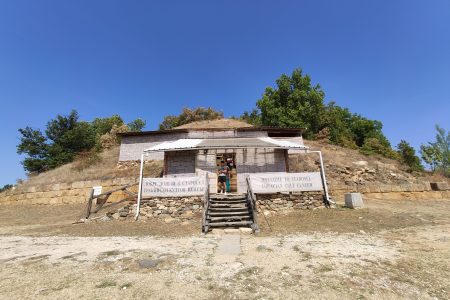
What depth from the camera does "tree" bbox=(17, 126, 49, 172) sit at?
86.4 feet

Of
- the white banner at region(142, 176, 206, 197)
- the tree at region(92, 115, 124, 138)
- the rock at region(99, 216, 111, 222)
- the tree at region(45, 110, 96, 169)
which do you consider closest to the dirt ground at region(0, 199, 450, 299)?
the rock at region(99, 216, 111, 222)

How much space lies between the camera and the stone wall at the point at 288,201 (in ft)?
39.4

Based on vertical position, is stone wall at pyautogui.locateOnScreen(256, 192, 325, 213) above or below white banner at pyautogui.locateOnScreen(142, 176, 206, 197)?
below

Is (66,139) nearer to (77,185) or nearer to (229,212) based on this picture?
(77,185)

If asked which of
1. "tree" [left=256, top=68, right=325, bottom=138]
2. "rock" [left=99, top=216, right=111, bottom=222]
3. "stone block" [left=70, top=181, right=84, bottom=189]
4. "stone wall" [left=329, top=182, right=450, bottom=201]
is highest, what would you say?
"tree" [left=256, top=68, right=325, bottom=138]

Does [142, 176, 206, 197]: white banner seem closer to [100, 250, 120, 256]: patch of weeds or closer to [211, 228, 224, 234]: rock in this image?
[211, 228, 224, 234]: rock

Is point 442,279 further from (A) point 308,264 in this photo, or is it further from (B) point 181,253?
(B) point 181,253

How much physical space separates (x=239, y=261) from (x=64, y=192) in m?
17.1

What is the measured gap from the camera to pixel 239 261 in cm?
562

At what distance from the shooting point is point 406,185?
14961 millimetres

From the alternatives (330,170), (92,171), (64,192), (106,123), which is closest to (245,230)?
(330,170)

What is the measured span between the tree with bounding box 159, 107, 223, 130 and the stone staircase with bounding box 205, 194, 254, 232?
3179 cm

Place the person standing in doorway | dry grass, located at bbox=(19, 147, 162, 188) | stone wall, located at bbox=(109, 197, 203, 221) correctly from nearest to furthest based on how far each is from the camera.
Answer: stone wall, located at bbox=(109, 197, 203, 221) < the person standing in doorway < dry grass, located at bbox=(19, 147, 162, 188)

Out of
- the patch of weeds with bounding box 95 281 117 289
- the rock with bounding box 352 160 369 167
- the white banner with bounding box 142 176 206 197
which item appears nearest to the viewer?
the patch of weeds with bounding box 95 281 117 289
